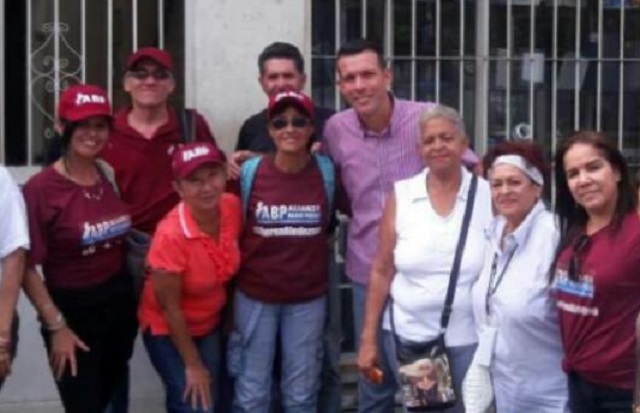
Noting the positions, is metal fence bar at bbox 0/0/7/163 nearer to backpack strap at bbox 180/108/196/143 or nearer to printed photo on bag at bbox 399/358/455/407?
backpack strap at bbox 180/108/196/143

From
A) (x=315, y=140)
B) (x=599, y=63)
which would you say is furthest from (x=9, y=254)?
(x=599, y=63)

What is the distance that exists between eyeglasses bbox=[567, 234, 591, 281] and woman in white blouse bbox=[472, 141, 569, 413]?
0.73 feet

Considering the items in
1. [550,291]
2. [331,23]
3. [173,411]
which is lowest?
[173,411]

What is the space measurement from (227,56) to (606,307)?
3.10 m

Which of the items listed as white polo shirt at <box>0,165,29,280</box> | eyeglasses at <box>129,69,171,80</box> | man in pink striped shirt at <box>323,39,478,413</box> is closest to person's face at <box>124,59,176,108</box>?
eyeglasses at <box>129,69,171,80</box>

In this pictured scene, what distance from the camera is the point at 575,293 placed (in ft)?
18.1

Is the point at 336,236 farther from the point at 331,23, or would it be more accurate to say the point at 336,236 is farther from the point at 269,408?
the point at 331,23

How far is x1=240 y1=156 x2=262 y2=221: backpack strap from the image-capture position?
6676mm

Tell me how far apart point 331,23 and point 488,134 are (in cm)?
110

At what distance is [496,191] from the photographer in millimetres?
5965

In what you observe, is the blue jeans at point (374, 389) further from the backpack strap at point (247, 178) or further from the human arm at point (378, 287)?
the backpack strap at point (247, 178)

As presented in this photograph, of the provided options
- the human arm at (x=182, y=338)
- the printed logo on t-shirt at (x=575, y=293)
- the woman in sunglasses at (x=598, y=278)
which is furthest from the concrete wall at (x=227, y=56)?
the printed logo on t-shirt at (x=575, y=293)

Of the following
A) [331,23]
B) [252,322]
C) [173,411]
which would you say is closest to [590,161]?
[252,322]

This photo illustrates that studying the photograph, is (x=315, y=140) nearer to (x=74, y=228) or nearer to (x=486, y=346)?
(x=74, y=228)
